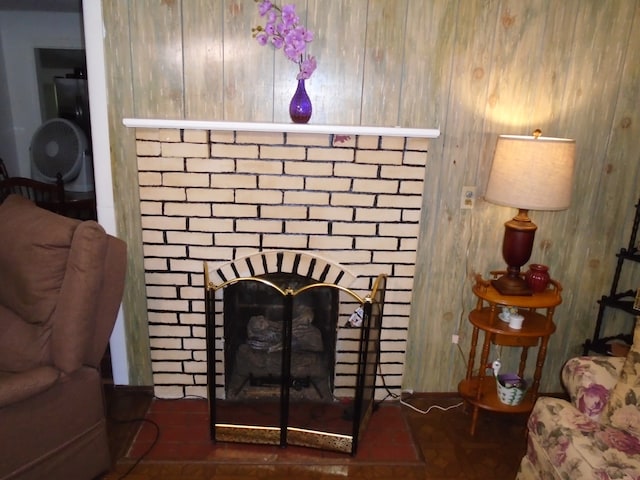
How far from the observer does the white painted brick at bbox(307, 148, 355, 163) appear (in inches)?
80.6

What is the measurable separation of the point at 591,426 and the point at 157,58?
227 cm

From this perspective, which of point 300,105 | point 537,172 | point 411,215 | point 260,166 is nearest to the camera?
point 537,172

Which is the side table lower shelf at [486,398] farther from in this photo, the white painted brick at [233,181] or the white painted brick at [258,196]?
the white painted brick at [233,181]

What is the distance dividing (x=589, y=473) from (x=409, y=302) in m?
1.03

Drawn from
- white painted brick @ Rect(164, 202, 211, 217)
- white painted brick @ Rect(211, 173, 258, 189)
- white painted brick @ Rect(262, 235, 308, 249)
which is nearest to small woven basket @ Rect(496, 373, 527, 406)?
white painted brick @ Rect(262, 235, 308, 249)

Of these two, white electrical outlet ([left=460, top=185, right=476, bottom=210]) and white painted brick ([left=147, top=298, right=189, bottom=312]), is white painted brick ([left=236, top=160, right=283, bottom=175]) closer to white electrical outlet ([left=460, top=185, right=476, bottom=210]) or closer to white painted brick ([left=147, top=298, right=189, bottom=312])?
white painted brick ([left=147, top=298, right=189, bottom=312])

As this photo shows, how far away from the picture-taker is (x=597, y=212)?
231cm

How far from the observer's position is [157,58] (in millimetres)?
1998

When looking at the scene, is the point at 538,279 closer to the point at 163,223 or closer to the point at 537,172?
the point at 537,172

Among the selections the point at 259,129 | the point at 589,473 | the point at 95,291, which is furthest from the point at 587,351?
the point at 95,291

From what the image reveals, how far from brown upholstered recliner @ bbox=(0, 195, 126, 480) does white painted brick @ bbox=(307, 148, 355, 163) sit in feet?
2.99

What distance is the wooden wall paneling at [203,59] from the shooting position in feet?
6.46

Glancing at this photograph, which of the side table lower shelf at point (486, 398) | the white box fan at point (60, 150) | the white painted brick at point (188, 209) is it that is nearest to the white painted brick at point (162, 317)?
the white painted brick at point (188, 209)

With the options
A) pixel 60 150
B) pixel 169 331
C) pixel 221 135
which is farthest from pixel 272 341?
pixel 60 150
